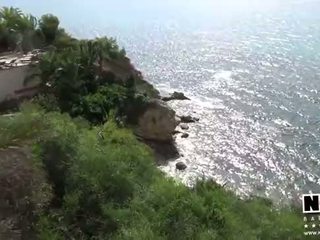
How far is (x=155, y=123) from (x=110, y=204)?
24.4 metres

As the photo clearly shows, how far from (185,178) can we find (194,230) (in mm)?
18924

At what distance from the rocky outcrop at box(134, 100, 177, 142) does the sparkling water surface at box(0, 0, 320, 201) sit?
1.49 m

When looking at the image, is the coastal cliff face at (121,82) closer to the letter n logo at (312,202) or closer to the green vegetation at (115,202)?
the green vegetation at (115,202)

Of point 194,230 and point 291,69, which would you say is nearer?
point 194,230

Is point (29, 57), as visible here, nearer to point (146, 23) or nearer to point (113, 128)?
point (113, 128)

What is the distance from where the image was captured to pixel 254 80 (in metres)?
53.2

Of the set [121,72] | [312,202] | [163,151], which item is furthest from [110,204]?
[121,72]

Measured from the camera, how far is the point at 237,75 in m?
55.3

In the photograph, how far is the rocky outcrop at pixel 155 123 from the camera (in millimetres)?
38406

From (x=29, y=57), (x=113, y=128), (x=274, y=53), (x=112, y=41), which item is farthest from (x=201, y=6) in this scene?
(x=113, y=128)

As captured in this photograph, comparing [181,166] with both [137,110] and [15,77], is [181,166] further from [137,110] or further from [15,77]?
[15,77]

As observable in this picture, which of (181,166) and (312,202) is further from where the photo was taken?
(181,166)

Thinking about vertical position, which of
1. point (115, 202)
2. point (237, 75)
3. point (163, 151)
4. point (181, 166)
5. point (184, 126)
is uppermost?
point (115, 202)
